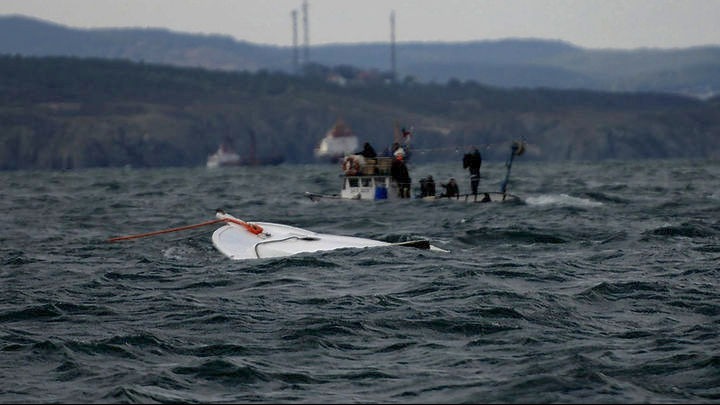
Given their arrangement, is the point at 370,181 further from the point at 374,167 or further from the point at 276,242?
the point at 276,242

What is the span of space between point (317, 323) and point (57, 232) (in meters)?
22.9

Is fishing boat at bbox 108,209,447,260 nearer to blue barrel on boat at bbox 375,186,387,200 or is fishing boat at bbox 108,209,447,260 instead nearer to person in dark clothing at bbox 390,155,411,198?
blue barrel on boat at bbox 375,186,387,200

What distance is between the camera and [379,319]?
20578 mm

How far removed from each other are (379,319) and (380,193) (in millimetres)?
34143

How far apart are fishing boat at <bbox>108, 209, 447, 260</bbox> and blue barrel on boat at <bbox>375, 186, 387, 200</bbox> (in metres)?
19.8

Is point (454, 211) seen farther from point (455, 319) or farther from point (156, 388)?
point (156, 388)

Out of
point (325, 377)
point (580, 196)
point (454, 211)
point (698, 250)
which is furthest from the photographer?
point (580, 196)

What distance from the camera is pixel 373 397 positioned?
15.5 meters

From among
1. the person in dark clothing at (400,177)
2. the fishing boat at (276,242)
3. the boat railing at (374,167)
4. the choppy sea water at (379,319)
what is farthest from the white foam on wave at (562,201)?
the fishing boat at (276,242)

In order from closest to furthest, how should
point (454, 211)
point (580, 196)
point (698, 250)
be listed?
point (698, 250), point (454, 211), point (580, 196)

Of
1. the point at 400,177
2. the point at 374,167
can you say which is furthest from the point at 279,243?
the point at 374,167

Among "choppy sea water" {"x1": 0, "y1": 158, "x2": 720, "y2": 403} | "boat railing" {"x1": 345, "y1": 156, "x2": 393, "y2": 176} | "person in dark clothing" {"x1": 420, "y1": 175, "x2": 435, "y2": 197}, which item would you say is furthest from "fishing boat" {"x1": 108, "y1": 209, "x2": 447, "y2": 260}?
"boat railing" {"x1": 345, "y1": 156, "x2": 393, "y2": 176}

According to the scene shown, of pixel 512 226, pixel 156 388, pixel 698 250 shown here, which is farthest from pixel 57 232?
pixel 156 388

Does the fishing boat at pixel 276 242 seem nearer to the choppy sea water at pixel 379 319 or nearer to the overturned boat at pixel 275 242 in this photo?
the overturned boat at pixel 275 242
